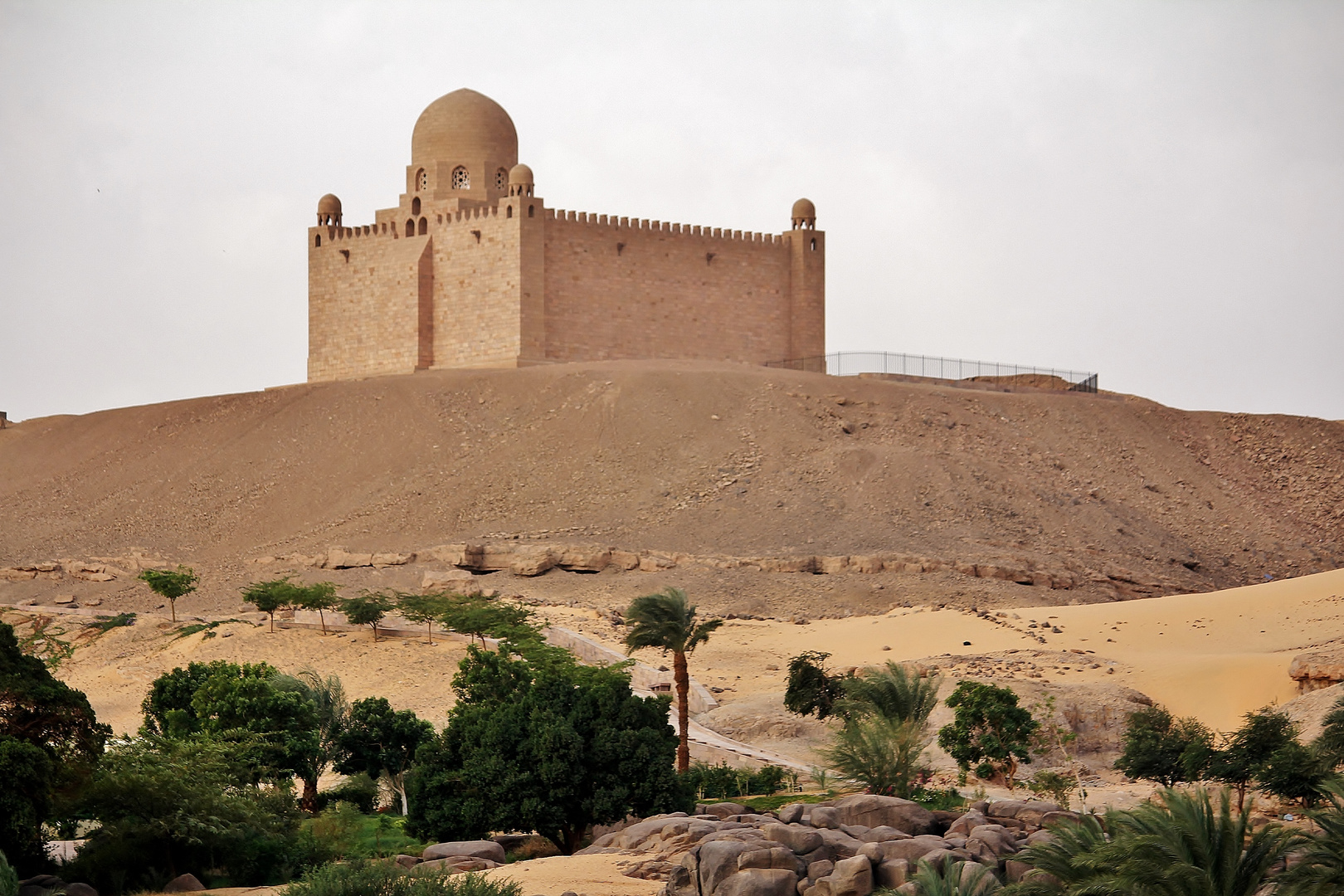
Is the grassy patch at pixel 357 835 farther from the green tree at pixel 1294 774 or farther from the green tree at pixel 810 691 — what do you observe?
the green tree at pixel 1294 774

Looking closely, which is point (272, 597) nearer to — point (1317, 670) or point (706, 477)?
point (706, 477)

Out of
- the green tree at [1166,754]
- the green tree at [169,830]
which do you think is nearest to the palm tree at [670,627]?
the green tree at [1166,754]

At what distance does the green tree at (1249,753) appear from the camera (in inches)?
794

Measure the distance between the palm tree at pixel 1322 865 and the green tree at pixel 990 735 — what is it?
9.52 metres

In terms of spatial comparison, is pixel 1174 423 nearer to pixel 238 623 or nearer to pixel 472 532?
pixel 472 532

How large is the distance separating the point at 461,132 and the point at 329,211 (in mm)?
4877

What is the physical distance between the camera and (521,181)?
5134 centimetres

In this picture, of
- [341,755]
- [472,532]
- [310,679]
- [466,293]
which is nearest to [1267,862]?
[341,755]

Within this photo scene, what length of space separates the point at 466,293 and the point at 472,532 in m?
11.4

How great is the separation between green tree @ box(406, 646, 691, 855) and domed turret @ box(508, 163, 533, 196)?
3210 centimetres

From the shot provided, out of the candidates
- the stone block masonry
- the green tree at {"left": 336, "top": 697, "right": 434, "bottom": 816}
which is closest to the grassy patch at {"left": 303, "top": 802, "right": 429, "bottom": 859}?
the green tree at {"left": 336, "top": 697, "right": 434, "bottom": 816}

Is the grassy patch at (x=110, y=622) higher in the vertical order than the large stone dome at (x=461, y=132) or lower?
lower

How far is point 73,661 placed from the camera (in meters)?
35.1

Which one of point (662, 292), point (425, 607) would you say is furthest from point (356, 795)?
point (662, 292)
